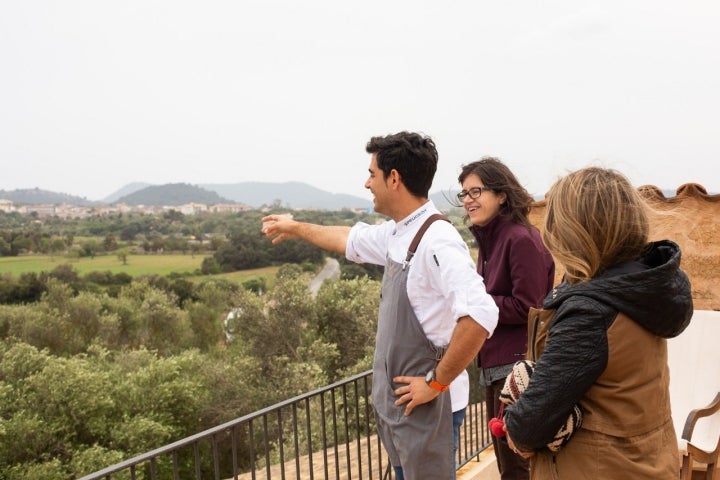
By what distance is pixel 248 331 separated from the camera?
2439cm

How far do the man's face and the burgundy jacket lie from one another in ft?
2.07

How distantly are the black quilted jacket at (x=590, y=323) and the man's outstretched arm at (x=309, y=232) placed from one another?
1.12 metres

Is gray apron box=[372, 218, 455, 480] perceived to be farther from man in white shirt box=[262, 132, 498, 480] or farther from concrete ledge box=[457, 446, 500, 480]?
concrete ledge box=[457, 446, 500, 480]

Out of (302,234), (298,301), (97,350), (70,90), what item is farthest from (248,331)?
(70,90)

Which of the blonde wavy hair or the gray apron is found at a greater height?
the blonde wavy hair

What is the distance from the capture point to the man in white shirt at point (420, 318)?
1.55 meters

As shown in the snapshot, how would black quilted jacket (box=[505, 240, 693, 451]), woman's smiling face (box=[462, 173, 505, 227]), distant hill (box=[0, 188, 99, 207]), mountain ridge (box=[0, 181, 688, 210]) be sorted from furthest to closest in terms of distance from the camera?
mountain ridge (box=[0, 181, 688, 210]) < distant hill (box=[0, 188, 99, 207]) < woman's smiling face (box=[462, 173, 505, 227]) < black quilted jacket (box=[505, 240, 693, 451])

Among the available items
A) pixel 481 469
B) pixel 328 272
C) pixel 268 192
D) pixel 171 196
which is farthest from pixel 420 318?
pixel 268 192

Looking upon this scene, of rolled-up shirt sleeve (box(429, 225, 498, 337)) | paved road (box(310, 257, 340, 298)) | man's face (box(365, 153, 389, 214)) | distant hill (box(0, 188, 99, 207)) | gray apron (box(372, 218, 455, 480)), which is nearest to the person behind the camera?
rolled-up shirt sleeve (box(429, 225, 498, 337))

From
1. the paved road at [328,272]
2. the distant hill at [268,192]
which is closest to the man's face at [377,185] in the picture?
the paved road at [328,272]

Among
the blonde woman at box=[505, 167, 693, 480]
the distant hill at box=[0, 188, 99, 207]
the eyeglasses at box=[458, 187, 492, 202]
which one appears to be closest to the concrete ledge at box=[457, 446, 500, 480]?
the eyeglasses at box=[458, 187, 492, 202]

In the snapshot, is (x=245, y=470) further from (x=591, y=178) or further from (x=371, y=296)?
(x=591, y=178)

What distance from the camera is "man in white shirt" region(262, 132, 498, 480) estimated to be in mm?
1550

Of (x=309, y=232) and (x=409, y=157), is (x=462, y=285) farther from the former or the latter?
(x=309, y=232)
